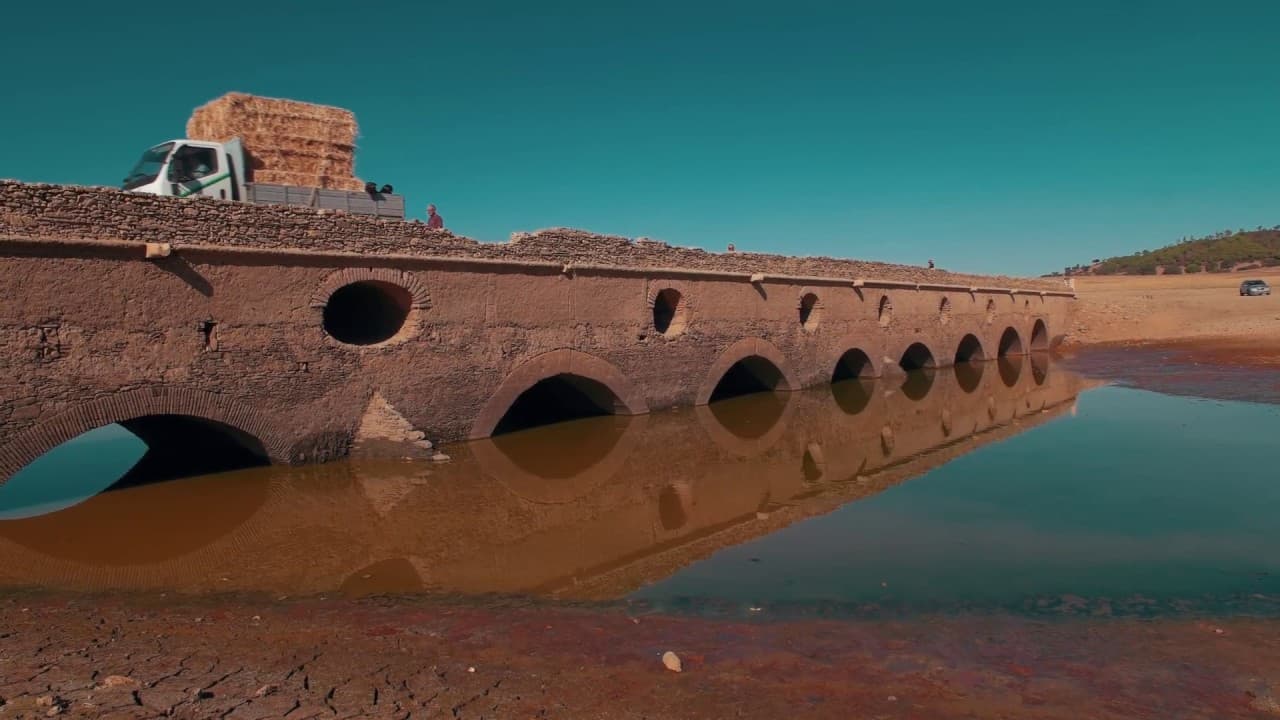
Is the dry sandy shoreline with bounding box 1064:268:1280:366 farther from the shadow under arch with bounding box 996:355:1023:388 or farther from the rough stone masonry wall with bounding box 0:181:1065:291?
the rough stone masonry wall with bounding box 0:181:1065:291

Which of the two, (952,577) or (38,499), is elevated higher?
(38,499)

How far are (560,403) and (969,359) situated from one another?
17.9 m

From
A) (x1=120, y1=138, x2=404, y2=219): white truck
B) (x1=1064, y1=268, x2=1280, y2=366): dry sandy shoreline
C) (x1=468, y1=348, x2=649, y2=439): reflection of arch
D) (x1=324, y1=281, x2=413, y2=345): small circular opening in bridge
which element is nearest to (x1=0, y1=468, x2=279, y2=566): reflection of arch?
(x1=324, y1=281, x2=413, y2=345): small circular opening in bridge

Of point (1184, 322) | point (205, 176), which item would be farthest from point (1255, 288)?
point (205, 176)

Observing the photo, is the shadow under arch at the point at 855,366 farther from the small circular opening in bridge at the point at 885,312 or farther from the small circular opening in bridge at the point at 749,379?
the small circular opening in bridge at the point at 749,379

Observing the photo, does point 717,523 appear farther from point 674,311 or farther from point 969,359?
point 969,359

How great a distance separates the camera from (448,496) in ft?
29.6

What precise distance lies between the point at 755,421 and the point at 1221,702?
1067cm

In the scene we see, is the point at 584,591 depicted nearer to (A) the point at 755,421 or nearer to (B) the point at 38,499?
(B) the point at 38,499

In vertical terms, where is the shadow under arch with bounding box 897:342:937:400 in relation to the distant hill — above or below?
below

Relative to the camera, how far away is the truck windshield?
1050 centimetres

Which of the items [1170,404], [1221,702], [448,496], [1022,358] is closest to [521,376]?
[448,496]

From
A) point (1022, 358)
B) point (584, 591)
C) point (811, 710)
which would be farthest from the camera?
point (1022, 358)

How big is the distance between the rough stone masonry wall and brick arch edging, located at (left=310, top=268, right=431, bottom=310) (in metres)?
0.29
